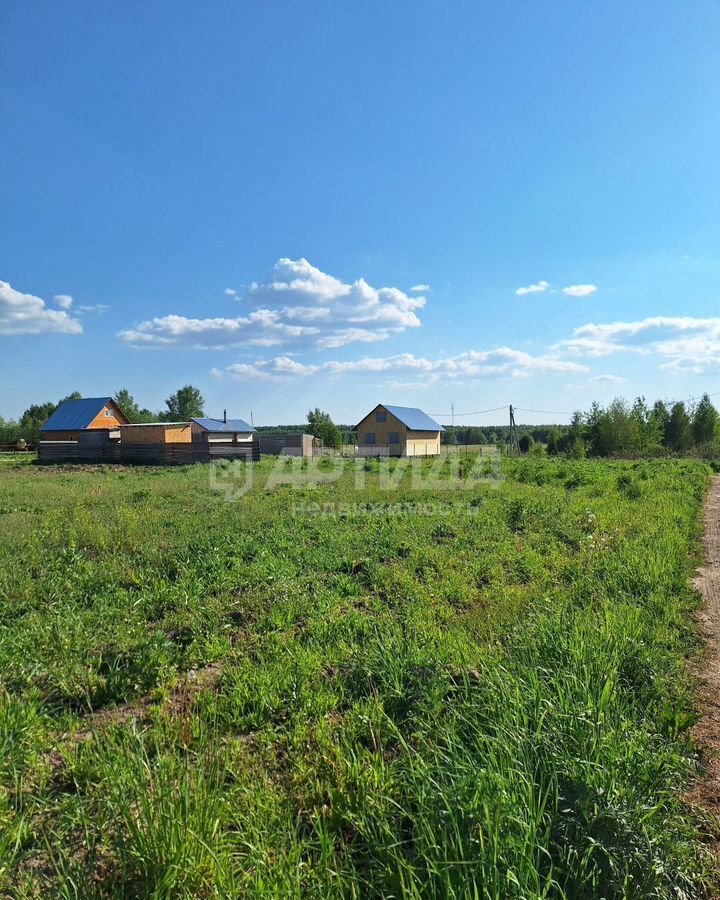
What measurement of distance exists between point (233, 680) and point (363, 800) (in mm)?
1707

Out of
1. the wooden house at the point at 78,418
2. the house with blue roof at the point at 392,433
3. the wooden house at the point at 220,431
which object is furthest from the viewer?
the house with blue roof at the point at 392,433

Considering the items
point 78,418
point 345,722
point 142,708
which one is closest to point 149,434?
point 78,418

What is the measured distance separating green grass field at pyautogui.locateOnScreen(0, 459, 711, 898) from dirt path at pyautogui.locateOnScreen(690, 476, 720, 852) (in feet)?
0.44

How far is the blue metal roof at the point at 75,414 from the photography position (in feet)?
134

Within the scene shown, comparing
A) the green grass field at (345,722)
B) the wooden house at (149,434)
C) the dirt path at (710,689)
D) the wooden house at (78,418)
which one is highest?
the wooden house at (78,418)

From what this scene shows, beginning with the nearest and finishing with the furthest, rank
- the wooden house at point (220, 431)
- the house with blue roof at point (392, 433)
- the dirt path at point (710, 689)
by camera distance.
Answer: the dirt path at point (710, 689) < the wooden house at point (220, 431) < the house with blue roof at point (392, 433)

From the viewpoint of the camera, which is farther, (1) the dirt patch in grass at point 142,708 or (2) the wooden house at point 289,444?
(2) the wooden house at point 289,444

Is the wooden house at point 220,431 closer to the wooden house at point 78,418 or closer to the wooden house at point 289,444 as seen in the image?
the wooden house at point 289,444

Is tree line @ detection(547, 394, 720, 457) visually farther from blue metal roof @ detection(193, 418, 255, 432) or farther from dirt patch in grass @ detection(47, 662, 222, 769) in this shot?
dirt patch in grass @ detection(47, 662, 222, 769)

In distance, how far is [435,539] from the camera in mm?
8805

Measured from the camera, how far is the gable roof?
144ft

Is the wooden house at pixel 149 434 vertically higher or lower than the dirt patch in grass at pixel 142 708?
higher

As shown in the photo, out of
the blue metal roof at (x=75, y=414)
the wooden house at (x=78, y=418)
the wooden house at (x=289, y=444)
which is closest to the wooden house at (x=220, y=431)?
the wooden house at (x=289, y=444)

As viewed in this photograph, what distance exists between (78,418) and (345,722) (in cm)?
4527
